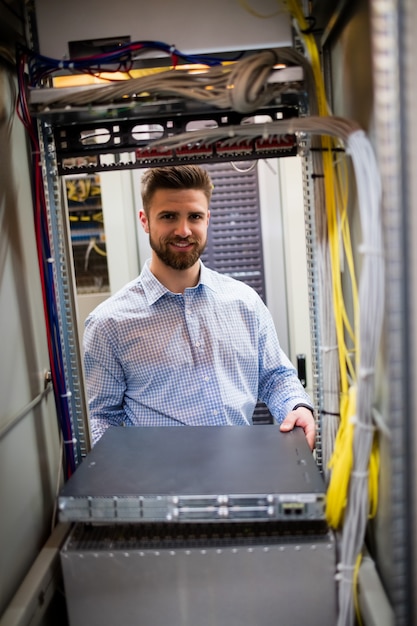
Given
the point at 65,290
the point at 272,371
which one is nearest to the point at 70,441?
the point at 65,290

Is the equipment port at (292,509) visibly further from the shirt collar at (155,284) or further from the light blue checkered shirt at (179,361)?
the shirt collar at (155,284)

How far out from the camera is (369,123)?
0.80m

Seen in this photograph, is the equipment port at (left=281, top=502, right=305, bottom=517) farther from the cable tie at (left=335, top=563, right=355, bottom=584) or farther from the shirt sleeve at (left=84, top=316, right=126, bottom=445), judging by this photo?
the shirt sleeve at (left=84, top=316, right=126, bottom=445)

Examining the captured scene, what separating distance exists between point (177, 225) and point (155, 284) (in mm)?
216

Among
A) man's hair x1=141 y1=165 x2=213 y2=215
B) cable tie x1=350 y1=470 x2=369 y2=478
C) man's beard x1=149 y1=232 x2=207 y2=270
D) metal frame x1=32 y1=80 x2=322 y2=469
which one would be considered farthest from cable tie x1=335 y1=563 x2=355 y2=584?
man's hair x1=141 y1=165 x2=213 y2=215

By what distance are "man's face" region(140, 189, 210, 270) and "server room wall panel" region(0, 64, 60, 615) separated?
1.96 ft

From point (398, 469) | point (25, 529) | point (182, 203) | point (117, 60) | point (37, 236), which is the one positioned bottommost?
point (25, 529)

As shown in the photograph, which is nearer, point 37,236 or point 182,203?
point 37,236

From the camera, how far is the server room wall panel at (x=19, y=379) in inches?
38.3

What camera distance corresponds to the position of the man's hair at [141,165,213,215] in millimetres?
1670

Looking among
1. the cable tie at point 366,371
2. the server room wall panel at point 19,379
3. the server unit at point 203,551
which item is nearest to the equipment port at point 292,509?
the server unit at point 203,551

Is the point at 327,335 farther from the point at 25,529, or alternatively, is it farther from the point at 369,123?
the point at 25,529

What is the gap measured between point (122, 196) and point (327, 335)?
1709 mm

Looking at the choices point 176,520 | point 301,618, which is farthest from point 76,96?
point 301,618
